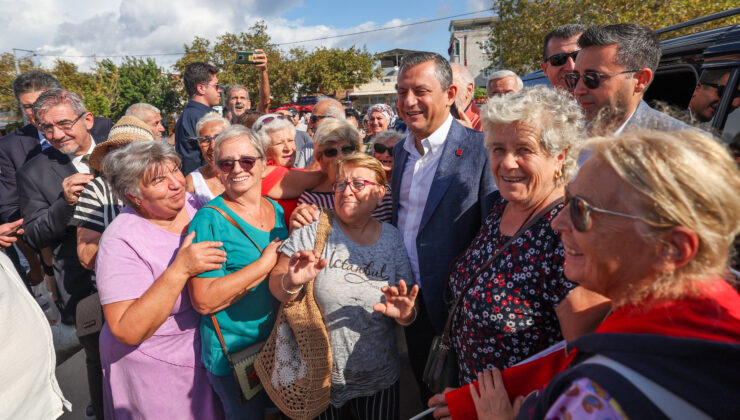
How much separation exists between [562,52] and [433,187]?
2.62 meters

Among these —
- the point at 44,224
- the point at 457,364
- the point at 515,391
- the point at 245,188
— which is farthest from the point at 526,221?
the point at 44,224

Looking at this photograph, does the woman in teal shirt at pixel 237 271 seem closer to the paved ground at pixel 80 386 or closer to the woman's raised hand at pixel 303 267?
the woman's raised hand at pixel 303 267

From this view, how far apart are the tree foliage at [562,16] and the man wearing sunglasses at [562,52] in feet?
19.4

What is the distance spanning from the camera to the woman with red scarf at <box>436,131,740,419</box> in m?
0.75

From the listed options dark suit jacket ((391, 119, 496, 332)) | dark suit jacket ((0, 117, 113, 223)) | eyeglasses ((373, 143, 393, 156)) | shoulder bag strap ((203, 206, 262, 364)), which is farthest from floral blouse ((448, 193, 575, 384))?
dark suit jacket ((0, 117, 113, 223))

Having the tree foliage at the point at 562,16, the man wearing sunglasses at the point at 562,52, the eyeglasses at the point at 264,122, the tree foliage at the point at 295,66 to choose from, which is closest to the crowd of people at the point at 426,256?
the eyeglasses at the point at 264,122

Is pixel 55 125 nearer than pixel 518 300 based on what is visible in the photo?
No

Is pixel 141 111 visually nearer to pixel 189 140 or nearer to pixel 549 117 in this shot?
pixel 189 140

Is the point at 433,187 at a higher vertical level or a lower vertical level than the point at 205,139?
lower

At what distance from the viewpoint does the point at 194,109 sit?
15.7 ft

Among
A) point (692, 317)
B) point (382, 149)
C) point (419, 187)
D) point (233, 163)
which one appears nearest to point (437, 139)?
point (419, 187)

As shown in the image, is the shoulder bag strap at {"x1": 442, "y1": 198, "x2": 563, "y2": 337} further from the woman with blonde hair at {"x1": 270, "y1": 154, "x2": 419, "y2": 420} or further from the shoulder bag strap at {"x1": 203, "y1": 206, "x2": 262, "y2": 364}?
the shoulder bag strap at {"x1": 203, "y1": 206, "x2": 262, "y2": 364}

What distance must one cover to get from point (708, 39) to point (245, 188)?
351 centimetres

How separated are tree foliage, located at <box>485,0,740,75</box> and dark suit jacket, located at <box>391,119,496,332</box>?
27.3 ft
